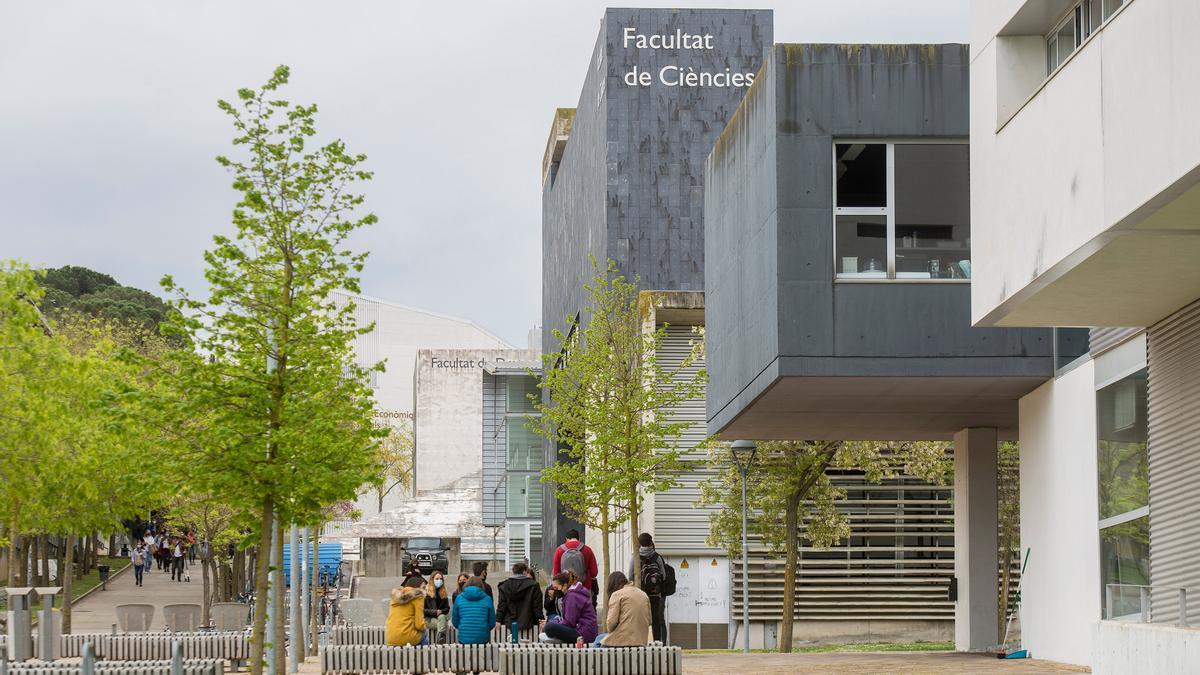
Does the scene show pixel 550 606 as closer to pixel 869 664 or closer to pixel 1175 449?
pixel 869 664

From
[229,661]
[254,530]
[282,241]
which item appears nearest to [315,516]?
[254,530]

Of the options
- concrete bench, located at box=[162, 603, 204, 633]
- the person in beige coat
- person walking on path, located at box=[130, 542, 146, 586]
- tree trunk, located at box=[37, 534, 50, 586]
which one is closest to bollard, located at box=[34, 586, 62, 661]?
concrete bench, located at box=[162, 603, 204, 633]

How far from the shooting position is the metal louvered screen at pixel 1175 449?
653 inches

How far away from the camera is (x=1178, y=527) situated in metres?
17.1

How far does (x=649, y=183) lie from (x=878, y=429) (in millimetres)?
19420

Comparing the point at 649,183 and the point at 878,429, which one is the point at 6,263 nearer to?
the point at 878,429

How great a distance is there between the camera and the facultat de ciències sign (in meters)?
47.8

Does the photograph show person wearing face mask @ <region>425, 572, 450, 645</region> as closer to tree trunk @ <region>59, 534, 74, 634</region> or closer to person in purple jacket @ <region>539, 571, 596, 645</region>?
person in purple jacket @ <region>539, 571, 596, 645</region>

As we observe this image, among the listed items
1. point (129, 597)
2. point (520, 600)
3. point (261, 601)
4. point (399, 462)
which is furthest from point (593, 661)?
point (399, 462)

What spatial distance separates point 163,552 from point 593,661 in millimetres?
59423

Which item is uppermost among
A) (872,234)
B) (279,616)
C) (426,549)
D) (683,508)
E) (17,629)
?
(872,234)

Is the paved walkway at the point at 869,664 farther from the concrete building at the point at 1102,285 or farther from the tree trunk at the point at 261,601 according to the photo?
the tree trunk at the point at 261,601

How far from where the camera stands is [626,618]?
20094 millimetres

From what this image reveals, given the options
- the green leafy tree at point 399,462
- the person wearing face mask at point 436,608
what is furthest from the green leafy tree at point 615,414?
the green leafy tree at point 399,462
